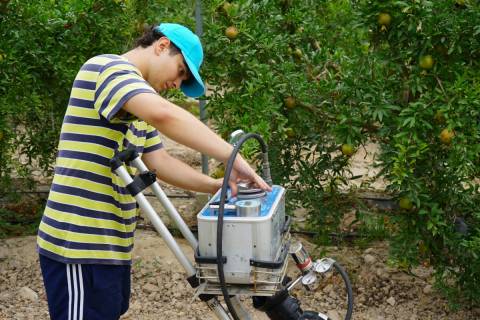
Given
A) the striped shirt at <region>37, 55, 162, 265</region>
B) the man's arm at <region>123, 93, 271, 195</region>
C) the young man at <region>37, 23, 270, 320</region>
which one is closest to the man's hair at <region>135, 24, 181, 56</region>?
the young man at <region>37, 23, 270, 320</region>

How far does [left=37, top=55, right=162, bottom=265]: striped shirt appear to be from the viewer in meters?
2.61

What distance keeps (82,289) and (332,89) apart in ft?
6.58

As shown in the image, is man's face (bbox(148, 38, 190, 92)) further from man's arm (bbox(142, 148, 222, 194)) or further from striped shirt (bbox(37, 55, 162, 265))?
man's arm (bbox(142, 148, 222, 194))

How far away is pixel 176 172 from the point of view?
3057 mm

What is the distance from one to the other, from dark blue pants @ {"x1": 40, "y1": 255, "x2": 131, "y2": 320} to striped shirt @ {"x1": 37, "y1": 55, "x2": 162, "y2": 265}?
0.05m

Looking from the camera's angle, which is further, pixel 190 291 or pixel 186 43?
pixel 190 291

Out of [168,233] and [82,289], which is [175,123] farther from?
[82,289]

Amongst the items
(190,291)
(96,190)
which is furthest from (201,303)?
(96,190)

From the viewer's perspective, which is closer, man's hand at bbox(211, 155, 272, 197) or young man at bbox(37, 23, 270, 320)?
man's hand at bbox(211, 155, 272, 197)

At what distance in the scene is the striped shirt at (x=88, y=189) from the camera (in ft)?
8.57

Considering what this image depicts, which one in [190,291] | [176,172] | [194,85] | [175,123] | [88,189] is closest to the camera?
[175,123]

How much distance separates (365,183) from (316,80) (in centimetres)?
74

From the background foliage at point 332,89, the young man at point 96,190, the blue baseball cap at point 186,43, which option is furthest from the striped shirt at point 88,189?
the background foliage at point 332,89

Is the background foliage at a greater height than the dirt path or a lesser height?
greater
